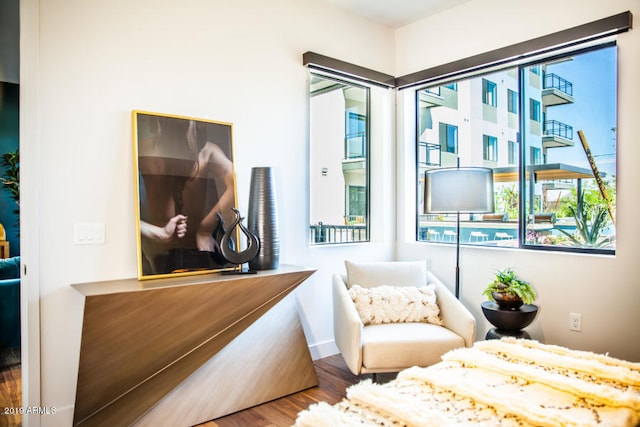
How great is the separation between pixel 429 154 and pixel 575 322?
183cm

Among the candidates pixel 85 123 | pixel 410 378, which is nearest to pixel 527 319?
pixel 410 378

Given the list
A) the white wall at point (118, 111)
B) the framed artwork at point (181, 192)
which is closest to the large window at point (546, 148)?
the white wall at point (118, 111)

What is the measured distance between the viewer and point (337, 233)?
3.82 m

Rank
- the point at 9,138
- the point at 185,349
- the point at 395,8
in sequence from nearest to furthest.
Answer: the point at 185,349
the point at 9,138
the point at 395,8

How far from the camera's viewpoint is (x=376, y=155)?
13.3ft

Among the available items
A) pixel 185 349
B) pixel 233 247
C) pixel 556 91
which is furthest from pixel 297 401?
pixel 556 91

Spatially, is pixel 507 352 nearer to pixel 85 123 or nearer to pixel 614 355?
pixel 614 355

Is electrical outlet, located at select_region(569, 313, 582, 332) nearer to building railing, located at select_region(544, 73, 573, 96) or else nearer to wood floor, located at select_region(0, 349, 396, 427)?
wood floor, located at select_region(0, 349, 396, 427)

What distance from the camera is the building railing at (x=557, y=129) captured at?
3098mm

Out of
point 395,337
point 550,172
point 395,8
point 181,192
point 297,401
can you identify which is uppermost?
point 395,8

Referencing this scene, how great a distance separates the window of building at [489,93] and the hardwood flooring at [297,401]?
2.32 metres

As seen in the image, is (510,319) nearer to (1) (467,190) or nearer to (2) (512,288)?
(2) (512,288)

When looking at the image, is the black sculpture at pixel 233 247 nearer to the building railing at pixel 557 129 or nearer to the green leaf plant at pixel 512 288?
the green leaf plant at pixel 512 288

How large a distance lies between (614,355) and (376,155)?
2.37 m
